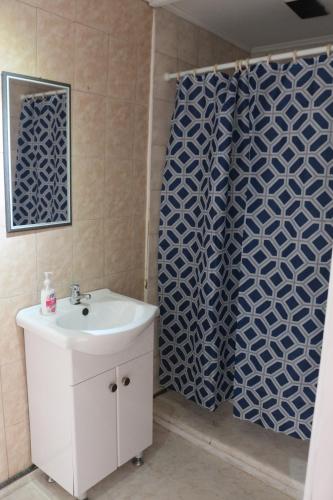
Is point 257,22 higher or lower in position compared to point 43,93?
higher

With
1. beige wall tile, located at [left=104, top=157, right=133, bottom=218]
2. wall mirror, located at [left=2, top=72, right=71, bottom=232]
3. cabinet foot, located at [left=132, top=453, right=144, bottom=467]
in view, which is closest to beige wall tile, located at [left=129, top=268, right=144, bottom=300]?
beige wall tile, located at [left=104, top=157, right=133, bottom=218]

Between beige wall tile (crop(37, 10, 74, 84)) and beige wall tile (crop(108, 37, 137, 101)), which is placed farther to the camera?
beige wall tile (crop(108, 37, 137, 101))

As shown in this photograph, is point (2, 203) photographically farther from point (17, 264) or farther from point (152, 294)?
point (152, 294)

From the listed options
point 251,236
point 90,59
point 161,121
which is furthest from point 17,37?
point 251,236

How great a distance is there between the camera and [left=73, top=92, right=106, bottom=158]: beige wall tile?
1941 mm

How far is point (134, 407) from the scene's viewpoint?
1.98 metres

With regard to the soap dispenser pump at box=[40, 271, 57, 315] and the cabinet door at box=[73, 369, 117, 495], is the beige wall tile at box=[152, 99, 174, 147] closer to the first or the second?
the soap dispenser pump at box=[40, 271, 57, 315]

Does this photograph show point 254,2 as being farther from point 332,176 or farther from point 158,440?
point 158,440

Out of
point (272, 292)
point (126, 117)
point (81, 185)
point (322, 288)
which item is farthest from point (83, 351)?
point (126, 117)

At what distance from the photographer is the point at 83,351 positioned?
1.61 meters

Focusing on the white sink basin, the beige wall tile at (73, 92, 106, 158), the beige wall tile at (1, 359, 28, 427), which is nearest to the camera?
the white sink basin

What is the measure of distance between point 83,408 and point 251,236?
109 centimetres

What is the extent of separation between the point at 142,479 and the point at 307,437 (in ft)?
2.69

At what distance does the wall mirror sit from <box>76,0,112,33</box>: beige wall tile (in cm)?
33
